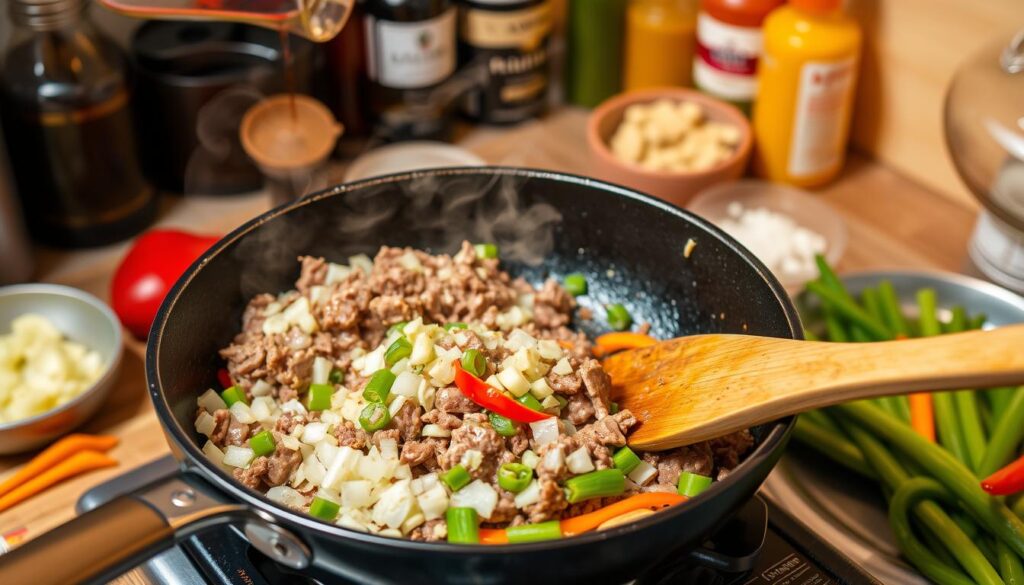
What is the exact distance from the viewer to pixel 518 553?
2.38 ft

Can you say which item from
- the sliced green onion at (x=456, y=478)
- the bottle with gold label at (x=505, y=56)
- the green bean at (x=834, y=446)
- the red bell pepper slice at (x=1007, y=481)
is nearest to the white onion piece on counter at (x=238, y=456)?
the sliced green onion at (x=456, y=478)

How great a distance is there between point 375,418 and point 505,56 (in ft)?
3.65

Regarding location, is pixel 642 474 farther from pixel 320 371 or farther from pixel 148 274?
pixel 148 274

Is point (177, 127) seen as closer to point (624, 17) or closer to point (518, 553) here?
point (624, 17)

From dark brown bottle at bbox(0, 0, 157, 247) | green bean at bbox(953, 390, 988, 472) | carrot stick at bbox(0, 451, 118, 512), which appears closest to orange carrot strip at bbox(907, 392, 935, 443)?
green bean at bbox(953, 390, 988, 472)

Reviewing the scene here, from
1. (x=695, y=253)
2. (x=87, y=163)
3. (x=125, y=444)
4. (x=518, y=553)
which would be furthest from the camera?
(x=87, y=163)

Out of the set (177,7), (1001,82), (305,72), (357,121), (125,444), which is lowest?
(125,444)

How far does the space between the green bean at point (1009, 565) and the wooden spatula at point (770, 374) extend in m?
0.39

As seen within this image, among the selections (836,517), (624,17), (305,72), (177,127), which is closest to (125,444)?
(177,127)

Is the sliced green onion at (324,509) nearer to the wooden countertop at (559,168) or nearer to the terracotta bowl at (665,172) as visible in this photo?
the wooden countertop at (559,168)

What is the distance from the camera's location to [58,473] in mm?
1240

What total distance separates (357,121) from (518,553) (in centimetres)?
136

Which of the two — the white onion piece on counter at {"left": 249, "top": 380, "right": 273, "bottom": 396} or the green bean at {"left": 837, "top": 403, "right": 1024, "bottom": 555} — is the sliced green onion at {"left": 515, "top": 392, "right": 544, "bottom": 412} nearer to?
the white onion piece on counter at {"left": 249, "top": 380, "right": 273, "bottom": 396}

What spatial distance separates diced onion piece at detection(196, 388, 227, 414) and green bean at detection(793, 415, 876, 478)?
716 mm
